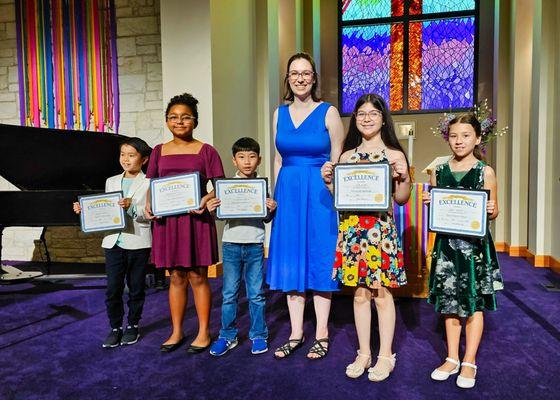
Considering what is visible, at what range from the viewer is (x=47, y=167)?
392 cm

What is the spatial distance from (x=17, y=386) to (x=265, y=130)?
4.13 m

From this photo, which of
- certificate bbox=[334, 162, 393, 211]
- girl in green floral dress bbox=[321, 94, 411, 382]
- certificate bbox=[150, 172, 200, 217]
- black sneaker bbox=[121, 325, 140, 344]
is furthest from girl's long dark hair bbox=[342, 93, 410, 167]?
black sneaker bbox=[121, 325, 140, 344]

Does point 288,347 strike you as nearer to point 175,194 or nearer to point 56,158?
point 175,194

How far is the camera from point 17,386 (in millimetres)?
2195

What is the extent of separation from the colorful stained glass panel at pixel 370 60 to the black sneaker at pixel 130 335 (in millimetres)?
5875

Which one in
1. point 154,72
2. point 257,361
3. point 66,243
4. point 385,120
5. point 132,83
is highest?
point 154,72

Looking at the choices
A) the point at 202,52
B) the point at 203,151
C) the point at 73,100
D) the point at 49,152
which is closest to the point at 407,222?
the point at 203,151

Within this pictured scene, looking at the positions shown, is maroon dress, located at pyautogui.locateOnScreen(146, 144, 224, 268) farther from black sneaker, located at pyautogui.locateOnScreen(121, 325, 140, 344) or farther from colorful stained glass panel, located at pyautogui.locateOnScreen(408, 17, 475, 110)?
colorful stained glass panel, located at pyautogui.locateOnScreen(408, 17, 475, 110)

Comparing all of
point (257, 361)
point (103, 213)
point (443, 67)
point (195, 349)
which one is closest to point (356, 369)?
point (257, 361)

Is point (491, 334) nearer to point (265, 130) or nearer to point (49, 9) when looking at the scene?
point (265, 130)

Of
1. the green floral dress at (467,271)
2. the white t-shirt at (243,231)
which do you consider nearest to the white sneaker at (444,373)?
the green floral dress at (467,271)

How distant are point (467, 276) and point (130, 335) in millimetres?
1984

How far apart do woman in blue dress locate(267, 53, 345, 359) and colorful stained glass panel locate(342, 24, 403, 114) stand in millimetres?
5593

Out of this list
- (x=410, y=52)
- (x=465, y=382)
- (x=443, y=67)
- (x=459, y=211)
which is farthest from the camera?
(x=410, y=52)
